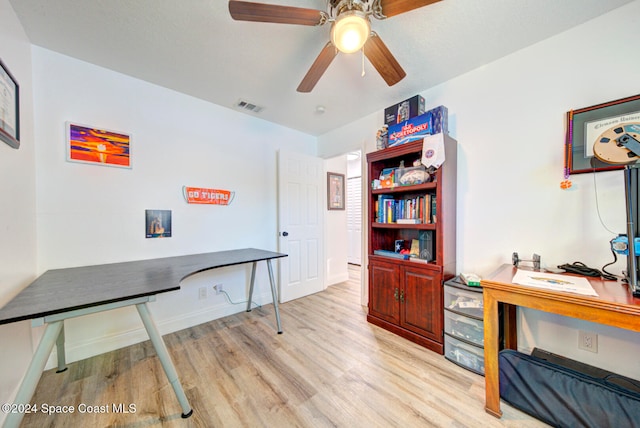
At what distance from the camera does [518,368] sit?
142 centimetres

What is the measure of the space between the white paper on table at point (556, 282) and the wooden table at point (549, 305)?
0.04m

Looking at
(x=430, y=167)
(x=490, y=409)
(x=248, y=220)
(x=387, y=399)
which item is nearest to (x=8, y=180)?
(x=248, y=220)

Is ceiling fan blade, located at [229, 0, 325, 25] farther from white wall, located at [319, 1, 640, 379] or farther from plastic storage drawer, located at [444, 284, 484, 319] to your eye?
plastic storage drawer, located at [444, 284, 484, 319]

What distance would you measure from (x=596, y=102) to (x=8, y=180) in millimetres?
3838

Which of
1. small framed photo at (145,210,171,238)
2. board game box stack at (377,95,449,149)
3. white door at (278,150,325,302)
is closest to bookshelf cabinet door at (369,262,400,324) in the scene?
white door at (278,150,325,302)

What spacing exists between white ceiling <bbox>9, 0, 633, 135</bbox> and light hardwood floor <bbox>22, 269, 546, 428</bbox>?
2514 millimetres

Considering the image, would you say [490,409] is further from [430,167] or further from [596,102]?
[596,102]

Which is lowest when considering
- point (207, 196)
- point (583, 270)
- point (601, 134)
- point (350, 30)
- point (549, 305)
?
point (549, 305)

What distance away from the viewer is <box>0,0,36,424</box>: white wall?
130 cm

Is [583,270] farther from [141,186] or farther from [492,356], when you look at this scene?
[141,186]

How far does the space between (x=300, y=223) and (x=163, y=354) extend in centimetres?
221

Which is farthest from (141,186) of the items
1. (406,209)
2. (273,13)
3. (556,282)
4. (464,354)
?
(556,282)

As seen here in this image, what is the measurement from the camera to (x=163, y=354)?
133 centimetres

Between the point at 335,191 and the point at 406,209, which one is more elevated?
the point at 335,191
